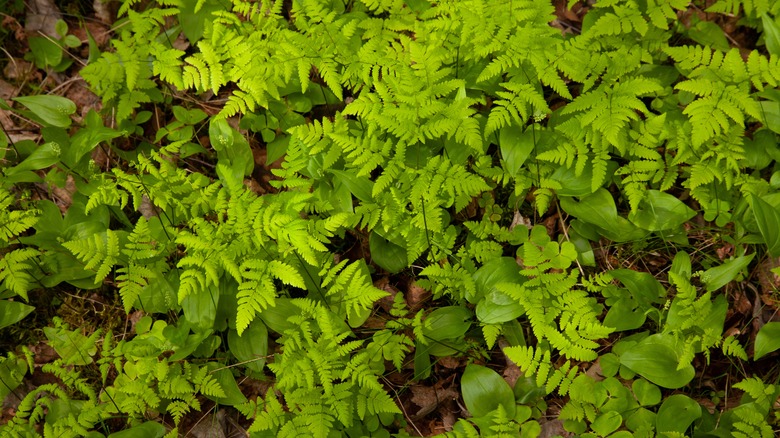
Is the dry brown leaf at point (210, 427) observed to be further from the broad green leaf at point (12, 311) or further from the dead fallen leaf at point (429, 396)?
the broad green leaf at point (12, 311)

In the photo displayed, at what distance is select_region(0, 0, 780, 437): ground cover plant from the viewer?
3.33 m

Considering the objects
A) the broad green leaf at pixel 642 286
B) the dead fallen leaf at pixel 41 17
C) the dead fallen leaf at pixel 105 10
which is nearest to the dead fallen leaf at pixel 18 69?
the dead fallen leaf at pixel 41 17

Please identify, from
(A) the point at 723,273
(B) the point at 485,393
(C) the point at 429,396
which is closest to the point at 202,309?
(C) the point at 429,396

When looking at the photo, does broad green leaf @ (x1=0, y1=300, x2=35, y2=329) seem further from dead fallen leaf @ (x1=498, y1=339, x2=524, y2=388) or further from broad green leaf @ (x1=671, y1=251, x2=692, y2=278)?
broad green leaf @ (x1=671, y1=251, x2=692, y2=278)

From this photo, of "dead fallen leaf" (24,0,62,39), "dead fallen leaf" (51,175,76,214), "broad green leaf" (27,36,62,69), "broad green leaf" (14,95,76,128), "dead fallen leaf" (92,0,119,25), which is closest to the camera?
"broad green leaf" (14,95,76,128)

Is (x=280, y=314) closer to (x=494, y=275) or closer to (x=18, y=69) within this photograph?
(x=494, y=275)

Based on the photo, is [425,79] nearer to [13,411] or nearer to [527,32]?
[527,32]

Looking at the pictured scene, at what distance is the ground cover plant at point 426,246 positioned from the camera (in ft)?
10.9

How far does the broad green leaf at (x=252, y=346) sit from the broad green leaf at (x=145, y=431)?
0.66 metres

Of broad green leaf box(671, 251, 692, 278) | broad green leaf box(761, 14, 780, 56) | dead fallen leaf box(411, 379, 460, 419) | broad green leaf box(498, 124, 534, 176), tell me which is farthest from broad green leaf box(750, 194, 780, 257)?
dead fallen leaf box(411, 379, 460, 419)

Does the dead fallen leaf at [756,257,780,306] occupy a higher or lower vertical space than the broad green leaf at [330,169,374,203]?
lower

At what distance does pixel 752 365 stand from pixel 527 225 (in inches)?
65.6

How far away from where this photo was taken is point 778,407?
3.30 meters

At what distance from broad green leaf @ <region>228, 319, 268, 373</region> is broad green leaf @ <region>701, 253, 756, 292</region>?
9.45 ft
